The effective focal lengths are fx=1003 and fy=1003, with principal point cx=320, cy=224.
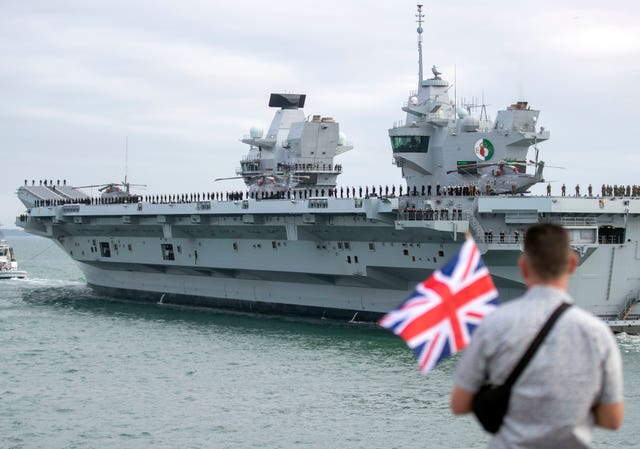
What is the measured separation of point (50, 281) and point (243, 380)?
35.5 m

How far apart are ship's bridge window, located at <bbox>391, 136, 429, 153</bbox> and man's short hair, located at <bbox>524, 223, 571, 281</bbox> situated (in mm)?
30528

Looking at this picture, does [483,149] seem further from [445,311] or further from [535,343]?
[535,343]

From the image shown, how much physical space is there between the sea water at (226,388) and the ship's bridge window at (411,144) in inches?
267

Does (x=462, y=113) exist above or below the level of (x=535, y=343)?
above

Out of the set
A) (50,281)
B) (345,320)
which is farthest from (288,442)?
(50,281)

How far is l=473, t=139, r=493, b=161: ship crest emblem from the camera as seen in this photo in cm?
3238

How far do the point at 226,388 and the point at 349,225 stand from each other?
1031 cm

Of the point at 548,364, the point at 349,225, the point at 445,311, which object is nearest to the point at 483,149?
the point at 349,225

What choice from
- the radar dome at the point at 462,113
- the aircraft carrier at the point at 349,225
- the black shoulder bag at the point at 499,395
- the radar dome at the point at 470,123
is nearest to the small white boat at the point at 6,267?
the aircraft carrier at the point at 349,225

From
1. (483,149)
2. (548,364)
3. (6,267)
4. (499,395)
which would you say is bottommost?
(6,267)

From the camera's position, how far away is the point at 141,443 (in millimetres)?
15883

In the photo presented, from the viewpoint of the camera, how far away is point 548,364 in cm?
360

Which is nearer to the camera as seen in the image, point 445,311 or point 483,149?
point 445,311

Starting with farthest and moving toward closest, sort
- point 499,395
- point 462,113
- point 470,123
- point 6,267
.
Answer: point 6,267
point 462,113
point 470,123
point 499,395
